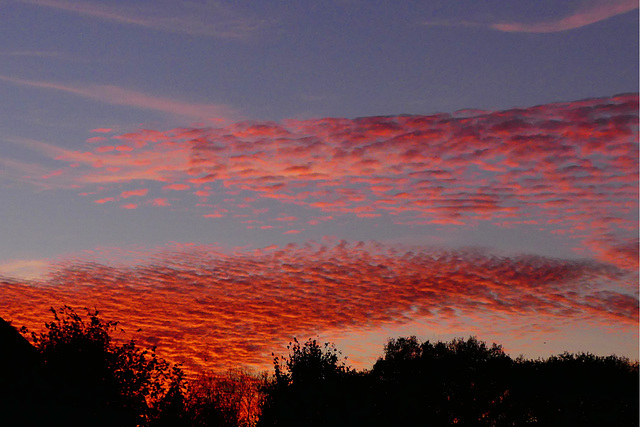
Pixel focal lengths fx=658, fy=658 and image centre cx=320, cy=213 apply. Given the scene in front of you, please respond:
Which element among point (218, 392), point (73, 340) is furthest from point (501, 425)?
point (73, 340)

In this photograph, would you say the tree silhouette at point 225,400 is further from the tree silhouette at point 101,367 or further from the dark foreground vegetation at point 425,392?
the tree silhouette at point 101,367

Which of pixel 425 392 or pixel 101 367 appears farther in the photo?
pixel 425 392

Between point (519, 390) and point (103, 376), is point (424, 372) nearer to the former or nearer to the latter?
point (519, 390)

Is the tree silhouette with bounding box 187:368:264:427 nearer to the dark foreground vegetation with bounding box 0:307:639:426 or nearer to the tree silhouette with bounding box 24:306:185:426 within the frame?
the dark foreground vegetation with bounding box 0:307:639:426

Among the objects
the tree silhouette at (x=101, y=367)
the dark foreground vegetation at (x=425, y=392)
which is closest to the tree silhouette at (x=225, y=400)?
the dark foreground vegetation at (x=425, y=392)

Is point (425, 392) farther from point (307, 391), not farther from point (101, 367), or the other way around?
point (101, 367)

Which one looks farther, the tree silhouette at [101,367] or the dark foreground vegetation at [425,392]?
the dark foreground vegetation at [425,392]

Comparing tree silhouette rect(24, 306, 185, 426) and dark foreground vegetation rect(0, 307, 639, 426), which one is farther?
dark foreground vegetation rect(0, 307, 639, 426)

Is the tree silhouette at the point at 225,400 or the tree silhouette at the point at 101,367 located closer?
the tree silhouette at the point at 101,367

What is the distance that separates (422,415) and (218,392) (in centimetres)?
2649

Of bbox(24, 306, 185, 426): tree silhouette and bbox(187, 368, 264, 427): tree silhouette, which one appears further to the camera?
bbox(187, 368, 264, 427): tree silhouette

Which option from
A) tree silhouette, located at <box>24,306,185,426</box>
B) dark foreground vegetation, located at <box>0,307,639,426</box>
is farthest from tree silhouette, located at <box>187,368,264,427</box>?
tree silhouette, located at <box>24,306,185,426</box>

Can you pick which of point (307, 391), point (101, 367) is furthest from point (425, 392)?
point (101, 367)

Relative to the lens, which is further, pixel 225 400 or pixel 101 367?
pixel 225 400
